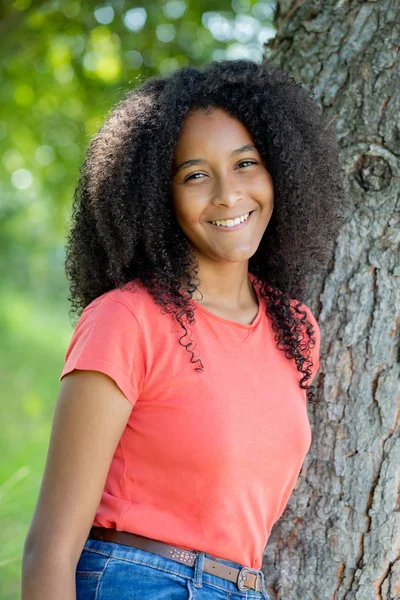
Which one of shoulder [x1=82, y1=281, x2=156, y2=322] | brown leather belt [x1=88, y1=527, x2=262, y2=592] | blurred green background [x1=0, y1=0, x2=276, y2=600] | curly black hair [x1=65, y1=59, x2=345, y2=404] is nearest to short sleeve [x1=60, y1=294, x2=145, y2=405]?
shoulder [x1=82, y1=281, x2=156, y2=322]

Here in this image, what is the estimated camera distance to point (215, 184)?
7.29 feet

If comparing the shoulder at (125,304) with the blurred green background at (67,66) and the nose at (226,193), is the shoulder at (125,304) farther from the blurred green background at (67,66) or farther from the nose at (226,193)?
the blurred green background at (67,66)

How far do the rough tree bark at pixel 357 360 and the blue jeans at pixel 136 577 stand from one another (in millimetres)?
503

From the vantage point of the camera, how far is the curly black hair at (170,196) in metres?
2.20

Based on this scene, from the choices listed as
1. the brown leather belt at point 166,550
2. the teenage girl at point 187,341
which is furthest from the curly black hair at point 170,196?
the brown leather belt at point 166,550

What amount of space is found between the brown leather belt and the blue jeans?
0.03 ft

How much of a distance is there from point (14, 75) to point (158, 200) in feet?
11.9

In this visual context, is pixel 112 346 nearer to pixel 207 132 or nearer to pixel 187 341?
pixel 187 341

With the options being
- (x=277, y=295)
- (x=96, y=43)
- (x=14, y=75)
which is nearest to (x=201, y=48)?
(x=96, y=43)

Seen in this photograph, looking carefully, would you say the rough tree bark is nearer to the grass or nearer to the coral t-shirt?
the coral t-shirt

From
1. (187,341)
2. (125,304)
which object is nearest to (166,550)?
(187,341)

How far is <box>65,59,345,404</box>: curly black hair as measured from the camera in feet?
7.21

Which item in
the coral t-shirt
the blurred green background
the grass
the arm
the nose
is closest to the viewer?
the arm

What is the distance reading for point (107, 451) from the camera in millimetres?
1883
